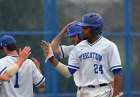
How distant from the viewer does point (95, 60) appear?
8.10m

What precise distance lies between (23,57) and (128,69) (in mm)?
4823

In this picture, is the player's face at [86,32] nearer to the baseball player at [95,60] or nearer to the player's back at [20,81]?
the baseball player at [95,60]

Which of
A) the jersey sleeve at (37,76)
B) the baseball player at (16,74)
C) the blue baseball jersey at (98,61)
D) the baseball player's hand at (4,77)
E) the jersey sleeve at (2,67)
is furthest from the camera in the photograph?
the jersey sleeve at (37,76)

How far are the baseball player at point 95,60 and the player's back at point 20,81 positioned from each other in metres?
0.37

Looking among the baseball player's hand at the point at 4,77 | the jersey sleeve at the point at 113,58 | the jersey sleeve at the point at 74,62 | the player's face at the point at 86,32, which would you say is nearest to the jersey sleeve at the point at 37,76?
the jersey sleeve at the point at 74,62

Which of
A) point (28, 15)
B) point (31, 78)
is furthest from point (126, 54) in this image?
point (31, 78)

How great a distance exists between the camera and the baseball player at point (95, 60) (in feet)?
26.5

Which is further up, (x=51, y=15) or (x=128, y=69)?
(x=51, y=15)

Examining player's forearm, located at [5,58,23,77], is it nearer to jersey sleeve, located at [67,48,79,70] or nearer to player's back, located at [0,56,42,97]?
player's back, located at [0,56,42,97]

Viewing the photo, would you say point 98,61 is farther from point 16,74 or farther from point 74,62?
point 16,74

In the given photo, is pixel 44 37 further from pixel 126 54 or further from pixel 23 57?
pixel 23 57

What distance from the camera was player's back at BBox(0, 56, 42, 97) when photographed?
27.5ft

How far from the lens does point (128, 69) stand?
41.2ft

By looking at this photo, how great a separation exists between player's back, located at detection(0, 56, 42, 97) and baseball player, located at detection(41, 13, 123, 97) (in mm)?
371
